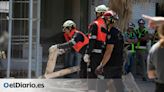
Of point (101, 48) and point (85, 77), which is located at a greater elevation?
point (101, 48)

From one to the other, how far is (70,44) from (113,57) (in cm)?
86

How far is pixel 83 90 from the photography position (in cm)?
795

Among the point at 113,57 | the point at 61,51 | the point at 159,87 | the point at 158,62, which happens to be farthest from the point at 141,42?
the point at 158,62

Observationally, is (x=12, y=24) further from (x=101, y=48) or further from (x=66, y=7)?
(x=66, y=7)

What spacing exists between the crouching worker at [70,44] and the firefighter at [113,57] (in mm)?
512

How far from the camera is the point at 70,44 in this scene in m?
8.24

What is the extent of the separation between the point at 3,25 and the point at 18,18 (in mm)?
397

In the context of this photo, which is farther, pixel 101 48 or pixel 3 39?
pixel 3 39

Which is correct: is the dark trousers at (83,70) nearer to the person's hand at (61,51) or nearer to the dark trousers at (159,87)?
the person's hand at (61,51)

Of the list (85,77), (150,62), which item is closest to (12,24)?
(85,77)

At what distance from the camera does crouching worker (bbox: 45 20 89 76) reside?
26.7 ft

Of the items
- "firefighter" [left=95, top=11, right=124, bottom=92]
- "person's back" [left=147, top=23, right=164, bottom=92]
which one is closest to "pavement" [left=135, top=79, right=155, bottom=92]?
"firefighter" [left=95, top=11, right=124, bottom=92]

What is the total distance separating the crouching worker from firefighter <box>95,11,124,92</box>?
0.51 m

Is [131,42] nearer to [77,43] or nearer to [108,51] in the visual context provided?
[77,43]
